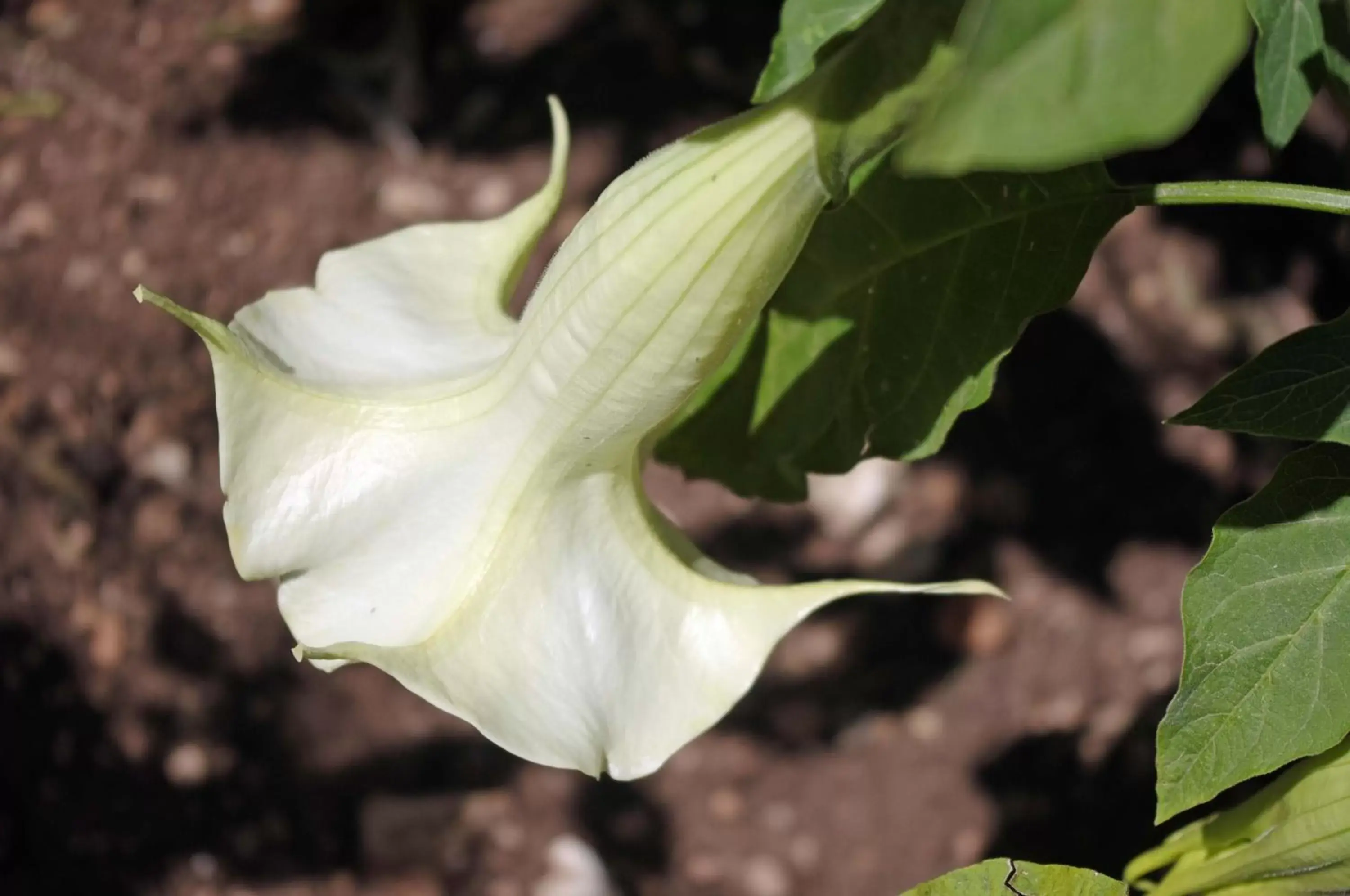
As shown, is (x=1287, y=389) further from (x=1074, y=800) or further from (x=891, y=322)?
(x=1074, y=800)

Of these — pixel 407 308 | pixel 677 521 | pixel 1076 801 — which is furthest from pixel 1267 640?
pixel 677 521

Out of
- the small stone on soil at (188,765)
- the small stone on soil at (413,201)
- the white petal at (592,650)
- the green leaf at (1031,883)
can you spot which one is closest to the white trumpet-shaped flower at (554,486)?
the white petal at (592,650)

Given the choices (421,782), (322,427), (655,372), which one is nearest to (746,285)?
(655,372)

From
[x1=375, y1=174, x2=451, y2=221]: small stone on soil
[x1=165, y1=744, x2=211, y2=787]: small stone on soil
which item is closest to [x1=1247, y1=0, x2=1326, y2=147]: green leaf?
[x1=375, y1=174, x2=451, y2=221]: small stone on soil

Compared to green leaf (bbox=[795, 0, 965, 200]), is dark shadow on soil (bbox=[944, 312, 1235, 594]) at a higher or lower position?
lower

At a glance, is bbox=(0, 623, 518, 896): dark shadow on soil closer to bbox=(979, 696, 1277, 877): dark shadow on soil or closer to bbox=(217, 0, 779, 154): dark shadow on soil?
bbox=(979, 696, 1277, 877): dark shadow on soil

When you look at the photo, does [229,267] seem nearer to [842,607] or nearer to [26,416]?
[26,416]

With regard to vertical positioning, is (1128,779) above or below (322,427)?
below
